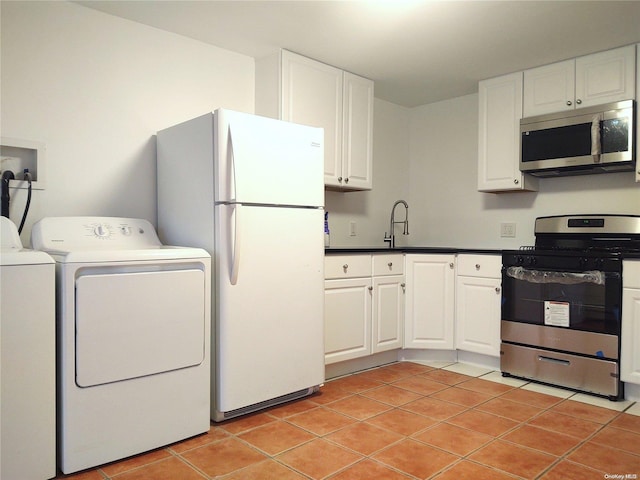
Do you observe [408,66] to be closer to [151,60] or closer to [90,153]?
[151,60]

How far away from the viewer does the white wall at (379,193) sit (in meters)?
3.85

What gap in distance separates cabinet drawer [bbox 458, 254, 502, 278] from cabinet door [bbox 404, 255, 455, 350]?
0.24ft

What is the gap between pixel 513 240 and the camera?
3754 millimetres

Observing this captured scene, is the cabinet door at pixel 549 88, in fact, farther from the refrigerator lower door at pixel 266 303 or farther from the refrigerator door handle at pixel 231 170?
the refrigerator door handle at pixel 231 170

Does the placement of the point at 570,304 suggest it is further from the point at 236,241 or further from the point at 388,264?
the point at 236,241

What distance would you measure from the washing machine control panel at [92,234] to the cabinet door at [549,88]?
2698 mm

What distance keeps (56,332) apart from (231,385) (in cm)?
84

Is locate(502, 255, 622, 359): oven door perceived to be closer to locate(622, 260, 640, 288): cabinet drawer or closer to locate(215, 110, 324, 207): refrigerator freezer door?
locate(622, 260, 640, 288): cabinet drawer

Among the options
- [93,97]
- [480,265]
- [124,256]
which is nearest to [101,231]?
[124,256]

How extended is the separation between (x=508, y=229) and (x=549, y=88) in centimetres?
109

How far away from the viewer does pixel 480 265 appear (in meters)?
3.36

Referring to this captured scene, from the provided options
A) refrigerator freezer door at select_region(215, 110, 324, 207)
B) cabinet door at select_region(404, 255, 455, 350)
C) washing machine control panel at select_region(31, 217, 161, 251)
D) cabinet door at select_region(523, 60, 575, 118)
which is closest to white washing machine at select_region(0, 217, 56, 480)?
washing machine control panel at select_region(31, 217, 161, 251)

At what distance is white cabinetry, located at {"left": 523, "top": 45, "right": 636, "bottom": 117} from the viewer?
2.94 m

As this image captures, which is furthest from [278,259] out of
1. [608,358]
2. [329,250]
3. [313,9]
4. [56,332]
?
[608,358]
